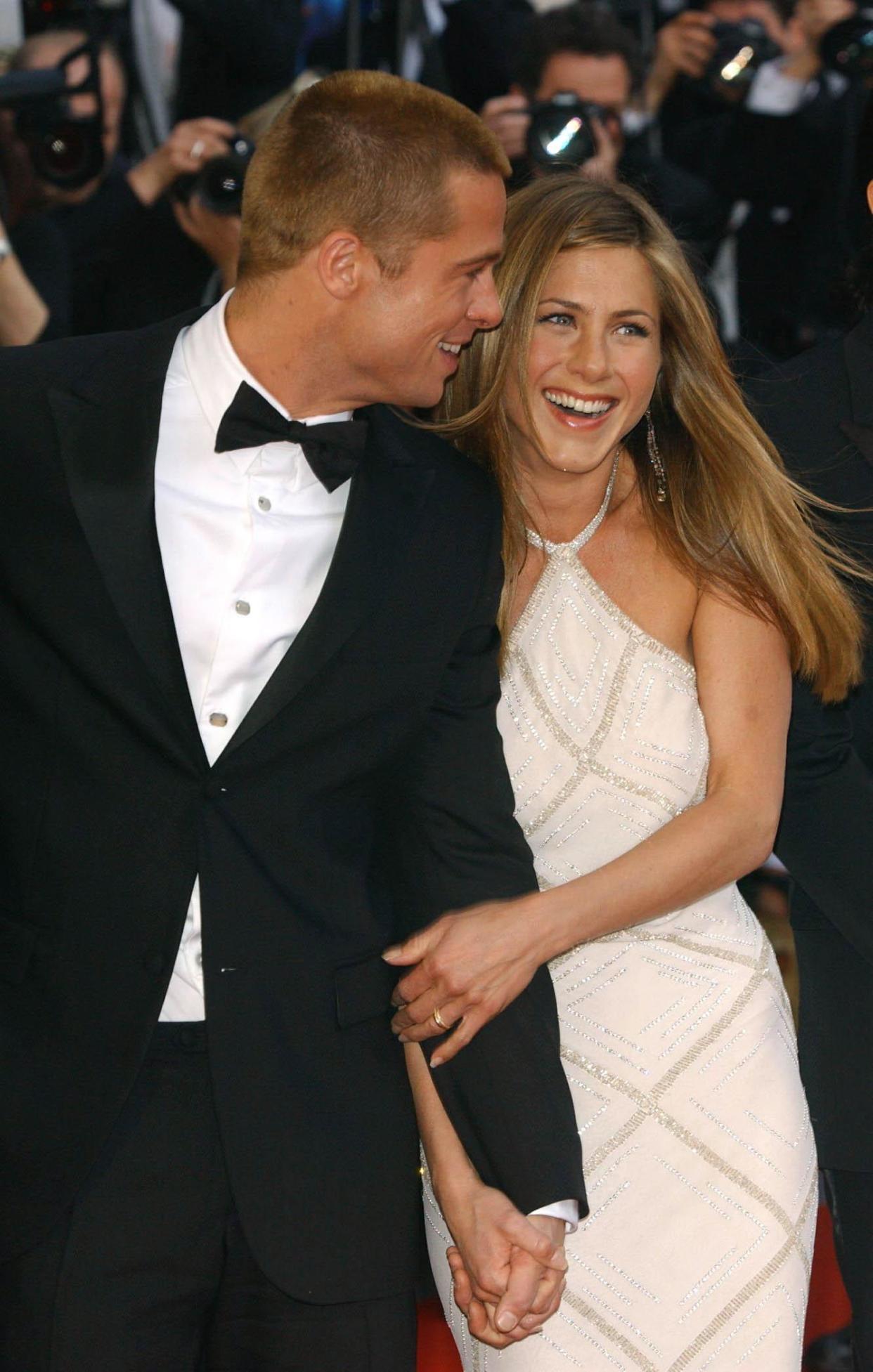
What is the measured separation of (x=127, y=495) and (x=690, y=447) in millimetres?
974

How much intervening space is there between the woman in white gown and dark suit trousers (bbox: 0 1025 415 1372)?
23cm

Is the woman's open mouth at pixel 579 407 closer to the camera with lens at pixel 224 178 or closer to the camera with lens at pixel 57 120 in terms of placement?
the camera with lens at pixel 224 178

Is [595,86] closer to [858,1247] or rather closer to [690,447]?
[690,447]

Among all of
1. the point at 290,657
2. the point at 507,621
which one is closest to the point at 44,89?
the point at 507,621

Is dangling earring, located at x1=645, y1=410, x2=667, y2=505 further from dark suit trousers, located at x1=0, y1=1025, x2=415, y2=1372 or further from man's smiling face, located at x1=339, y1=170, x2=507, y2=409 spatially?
dark suit trousers, located at x1=0, y1=1025, x2=415, y2=1372

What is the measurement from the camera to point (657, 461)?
103 inches

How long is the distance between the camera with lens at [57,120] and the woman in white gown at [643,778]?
1.66 metres

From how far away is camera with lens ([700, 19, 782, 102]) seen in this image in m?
4.53

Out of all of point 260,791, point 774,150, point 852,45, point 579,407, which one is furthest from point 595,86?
point 260,791

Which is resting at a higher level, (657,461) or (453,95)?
(657,461)

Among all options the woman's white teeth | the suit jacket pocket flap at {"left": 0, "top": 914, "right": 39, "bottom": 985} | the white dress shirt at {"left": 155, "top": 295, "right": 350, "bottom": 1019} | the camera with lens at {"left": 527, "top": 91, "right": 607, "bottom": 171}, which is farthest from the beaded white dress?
the camera with lens at {"left": 527, "top": 91, "right": 607, "bottom": 171}

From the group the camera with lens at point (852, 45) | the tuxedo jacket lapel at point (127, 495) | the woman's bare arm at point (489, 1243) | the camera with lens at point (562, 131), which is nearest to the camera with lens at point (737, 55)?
the camera with lens at point (852, 45)

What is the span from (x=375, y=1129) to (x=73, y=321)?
2.74 metres

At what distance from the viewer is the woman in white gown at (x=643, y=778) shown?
222cm
